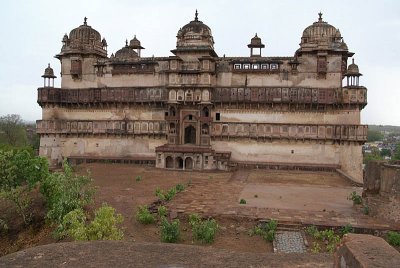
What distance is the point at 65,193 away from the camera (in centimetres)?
1986

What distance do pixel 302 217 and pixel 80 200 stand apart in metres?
11.2

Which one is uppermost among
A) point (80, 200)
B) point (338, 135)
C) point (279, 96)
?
point (279, 96)

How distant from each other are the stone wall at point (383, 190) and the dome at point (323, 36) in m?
21.1

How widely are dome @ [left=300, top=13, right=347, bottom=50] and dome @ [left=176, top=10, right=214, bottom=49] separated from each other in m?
9.53

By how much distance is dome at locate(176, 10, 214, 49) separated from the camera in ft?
135

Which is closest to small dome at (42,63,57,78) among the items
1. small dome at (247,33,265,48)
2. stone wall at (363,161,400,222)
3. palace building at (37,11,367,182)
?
palace building at (37,11,367,182)

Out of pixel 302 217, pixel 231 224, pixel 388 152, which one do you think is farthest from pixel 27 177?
pixel 388 152

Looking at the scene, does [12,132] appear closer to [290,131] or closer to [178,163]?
[178,163]

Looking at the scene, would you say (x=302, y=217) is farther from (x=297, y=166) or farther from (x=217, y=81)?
(x=217, y=81)

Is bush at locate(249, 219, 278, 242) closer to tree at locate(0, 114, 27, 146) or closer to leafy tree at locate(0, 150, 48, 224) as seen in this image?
leafy tree at locate(0, 150, 48, 224)

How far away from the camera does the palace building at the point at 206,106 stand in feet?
126

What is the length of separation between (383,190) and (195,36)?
27.0 m

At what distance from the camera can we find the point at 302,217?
19750 mm

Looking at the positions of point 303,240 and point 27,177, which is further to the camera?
point 27,177
